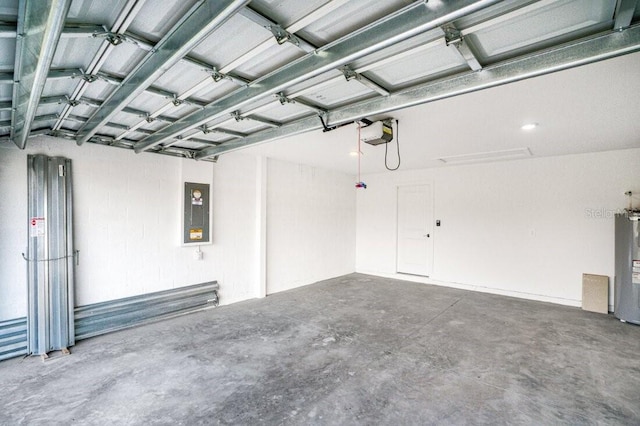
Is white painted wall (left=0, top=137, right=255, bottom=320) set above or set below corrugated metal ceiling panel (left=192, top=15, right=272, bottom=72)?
below

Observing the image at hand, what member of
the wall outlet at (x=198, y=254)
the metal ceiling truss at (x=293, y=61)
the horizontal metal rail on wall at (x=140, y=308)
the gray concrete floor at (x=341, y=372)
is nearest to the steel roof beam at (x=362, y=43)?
the metal ceiling truss at (x=293, y=61)

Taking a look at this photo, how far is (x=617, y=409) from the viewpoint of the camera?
7.31 feet

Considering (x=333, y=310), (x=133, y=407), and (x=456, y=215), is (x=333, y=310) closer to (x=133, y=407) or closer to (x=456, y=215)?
(x=133, y=407)

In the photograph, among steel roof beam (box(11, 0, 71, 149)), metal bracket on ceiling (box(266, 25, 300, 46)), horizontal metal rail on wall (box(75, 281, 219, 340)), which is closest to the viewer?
steel roof beam (box(11, 0, 71, 149))

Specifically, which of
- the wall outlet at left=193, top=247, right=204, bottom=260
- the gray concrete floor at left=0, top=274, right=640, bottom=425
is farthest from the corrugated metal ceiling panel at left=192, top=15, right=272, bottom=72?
the wall outlet at left=193, top=247, right=204, bottom=260

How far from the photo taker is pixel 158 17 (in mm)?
1412

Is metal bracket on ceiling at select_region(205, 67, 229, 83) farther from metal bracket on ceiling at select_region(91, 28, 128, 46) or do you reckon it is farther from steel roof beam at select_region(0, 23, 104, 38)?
steel roof beam at select_region(0, 23, 104, 38)

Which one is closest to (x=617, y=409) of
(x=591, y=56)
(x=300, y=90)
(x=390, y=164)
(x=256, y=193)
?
(x=591, y=56)

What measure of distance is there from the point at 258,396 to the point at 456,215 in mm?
5118

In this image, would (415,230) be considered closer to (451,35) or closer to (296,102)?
(296,102)

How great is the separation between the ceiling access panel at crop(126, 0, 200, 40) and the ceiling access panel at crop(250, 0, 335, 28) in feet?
0.93

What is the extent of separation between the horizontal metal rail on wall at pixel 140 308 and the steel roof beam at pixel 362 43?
9.66 ft

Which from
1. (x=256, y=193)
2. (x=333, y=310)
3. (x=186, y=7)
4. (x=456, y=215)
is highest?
(x=186, y=7)

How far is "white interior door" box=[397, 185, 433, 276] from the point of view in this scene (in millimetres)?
6465
